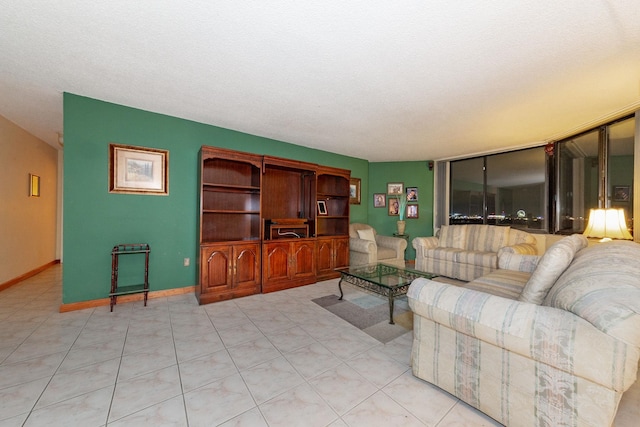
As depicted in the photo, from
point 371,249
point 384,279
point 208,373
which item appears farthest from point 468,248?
point 208,373

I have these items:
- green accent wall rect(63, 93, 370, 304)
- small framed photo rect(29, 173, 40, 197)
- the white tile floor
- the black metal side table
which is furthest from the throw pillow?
small framed photo rect(29, 173, 40, 197)

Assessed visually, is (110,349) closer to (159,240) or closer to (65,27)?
(159,240)

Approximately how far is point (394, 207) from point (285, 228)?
3064 millimetres

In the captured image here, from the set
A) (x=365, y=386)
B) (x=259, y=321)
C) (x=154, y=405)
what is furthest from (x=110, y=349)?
(x=365, y=386)

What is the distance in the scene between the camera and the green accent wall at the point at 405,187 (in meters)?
5.93

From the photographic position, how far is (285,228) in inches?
167

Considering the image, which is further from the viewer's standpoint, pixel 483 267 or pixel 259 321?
pixel 483 267

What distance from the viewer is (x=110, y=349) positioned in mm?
2086

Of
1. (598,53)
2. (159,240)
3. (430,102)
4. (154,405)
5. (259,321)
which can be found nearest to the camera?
(154,405)

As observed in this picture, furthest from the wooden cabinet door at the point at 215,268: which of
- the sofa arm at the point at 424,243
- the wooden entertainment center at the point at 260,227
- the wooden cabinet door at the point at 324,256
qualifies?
the sofa arm at the point at 424,243

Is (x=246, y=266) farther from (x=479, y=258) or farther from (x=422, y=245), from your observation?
(x=479, y=258)

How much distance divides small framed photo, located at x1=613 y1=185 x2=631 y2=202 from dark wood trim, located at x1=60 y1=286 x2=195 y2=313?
596cm

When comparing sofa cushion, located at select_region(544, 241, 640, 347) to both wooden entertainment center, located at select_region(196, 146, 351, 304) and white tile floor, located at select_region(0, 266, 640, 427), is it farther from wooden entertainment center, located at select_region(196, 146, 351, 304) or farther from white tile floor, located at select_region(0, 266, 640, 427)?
wooden entertainment center, located at select_region(196, 146, 351, 304)

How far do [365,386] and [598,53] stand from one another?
3110 millimetres
